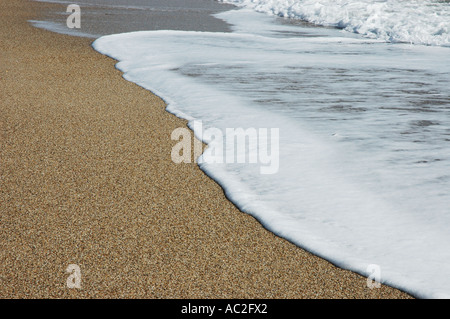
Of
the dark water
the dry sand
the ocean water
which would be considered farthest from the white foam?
the dry sand

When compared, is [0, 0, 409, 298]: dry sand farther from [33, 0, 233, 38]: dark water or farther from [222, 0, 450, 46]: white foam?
[222, 0, 450, 46]: white foam

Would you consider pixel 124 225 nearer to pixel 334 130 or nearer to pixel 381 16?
pixel 334 130

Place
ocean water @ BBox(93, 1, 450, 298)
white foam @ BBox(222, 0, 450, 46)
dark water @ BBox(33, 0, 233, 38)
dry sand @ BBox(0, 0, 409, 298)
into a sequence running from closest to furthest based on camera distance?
dry sand @ BBox(0, 0, 409, 298) < ocean water @ BBox(93, 1, 450, 298) < dark water @ BBox(33, 0, 233, 38) < white foam @ BBox(222, 0, 450, 46)

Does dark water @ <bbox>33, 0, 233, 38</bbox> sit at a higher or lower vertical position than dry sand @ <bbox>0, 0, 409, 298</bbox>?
higher

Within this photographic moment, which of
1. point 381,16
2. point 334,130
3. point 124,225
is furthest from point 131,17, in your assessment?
point 124,225

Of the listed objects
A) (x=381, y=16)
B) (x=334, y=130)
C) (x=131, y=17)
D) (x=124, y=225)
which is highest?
(x=381, y=16)

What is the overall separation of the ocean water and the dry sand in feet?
0.58

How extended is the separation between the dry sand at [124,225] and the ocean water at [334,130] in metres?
0.18

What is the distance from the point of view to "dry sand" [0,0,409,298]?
2143 millimetres

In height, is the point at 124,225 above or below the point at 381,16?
below

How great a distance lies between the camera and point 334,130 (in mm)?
4027

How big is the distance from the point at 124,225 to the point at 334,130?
2.02 m

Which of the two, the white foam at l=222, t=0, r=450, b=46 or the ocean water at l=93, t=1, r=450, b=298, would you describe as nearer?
the ocean water at l=93, t=1, r=450, b=298
